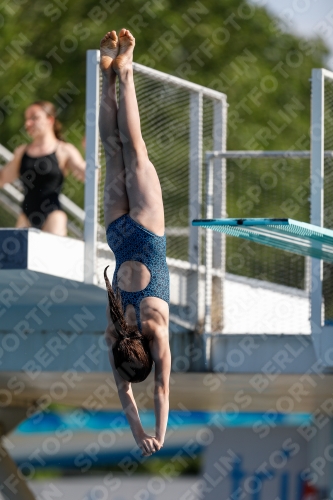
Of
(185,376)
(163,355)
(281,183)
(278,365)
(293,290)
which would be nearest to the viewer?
(163,355)

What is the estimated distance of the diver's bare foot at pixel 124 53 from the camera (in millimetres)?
6551

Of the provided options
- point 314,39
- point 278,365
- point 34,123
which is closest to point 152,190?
point 34,123

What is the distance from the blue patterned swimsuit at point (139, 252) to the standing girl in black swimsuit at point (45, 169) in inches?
77.1

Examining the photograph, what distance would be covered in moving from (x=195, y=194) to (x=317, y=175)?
1.19 metres

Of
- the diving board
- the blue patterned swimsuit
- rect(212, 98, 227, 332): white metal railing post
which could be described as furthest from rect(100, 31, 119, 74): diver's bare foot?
rect(212, 98, 227, 332): white metal railing post

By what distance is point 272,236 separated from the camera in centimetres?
749

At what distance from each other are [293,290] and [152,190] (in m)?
5.08

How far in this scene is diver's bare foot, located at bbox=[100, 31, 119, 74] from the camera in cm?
660

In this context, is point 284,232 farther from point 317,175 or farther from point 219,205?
point 219,205

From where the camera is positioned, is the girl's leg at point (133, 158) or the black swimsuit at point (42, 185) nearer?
the girl's leg at point (133, 158)

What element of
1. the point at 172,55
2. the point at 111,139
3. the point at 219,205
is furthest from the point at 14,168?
the point at 172,55

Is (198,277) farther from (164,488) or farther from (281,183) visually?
(164,488)

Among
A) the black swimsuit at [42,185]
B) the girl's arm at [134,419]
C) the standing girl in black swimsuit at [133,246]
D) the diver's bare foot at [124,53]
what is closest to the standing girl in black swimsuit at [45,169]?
the black swimsuit at [42,185]

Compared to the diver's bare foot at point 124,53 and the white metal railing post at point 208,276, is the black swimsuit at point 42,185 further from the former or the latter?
the diver's bare foot at point 124,53
